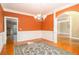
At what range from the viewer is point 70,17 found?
2553 mm

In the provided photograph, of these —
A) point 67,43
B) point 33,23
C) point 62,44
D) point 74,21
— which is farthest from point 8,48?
point 74,21

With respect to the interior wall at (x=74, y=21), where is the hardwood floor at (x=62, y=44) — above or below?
below

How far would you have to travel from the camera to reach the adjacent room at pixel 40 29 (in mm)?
2383

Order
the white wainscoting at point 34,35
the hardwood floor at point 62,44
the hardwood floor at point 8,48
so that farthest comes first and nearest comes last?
the white wainscoting at point 34,35
the hardwood floor at point 62,44
the hardwood floor at point 8,48

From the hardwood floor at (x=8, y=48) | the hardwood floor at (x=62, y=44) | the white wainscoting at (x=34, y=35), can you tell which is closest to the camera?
the hardwood floor at (x=8, y=48)

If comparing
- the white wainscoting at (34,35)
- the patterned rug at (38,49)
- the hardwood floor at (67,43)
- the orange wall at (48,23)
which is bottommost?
the patterned rug at (38,49)

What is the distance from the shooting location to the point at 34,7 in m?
2.34

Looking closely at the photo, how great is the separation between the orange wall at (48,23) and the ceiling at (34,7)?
15 cm

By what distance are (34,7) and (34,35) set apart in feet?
2.29

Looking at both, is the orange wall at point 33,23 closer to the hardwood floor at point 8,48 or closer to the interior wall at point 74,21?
the interior wall at point 74,21

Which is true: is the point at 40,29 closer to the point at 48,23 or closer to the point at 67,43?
the point at 48,23

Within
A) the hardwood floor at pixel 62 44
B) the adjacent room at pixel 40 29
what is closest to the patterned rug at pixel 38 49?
the adjacent room at pixel 40 29

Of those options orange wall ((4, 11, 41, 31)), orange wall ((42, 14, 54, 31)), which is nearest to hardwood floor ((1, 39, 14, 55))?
orange wall ((4, 11, 41, 31))
